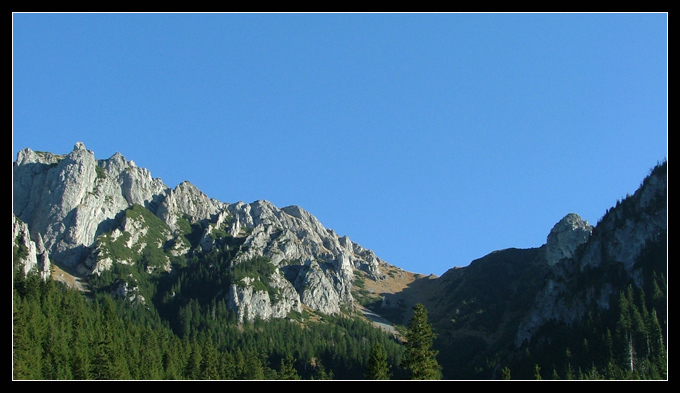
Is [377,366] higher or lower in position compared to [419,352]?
lower

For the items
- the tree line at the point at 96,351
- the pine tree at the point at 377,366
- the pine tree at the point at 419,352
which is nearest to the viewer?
the pine tree at the point at 419,352

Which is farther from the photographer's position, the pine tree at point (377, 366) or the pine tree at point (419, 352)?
the pine tree at point (377, 366)

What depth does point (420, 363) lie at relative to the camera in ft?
251

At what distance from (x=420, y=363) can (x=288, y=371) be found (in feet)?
231

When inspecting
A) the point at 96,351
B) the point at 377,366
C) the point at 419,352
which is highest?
the point at 419,352

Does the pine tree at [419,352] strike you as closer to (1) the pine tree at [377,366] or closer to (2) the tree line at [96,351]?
(2) the tree line at [96,351]

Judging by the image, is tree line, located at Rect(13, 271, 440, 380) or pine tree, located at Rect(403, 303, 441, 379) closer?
pine tree, located at Rect(403, 303, 441, 379)

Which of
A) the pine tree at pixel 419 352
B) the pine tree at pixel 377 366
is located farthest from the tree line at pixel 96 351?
the pine tree at pixel 419 352

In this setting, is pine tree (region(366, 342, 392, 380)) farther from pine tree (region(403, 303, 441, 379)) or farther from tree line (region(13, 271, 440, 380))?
pine tree (region(403, 303, 441, 379))

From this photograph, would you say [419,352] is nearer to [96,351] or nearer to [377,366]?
[377,366]

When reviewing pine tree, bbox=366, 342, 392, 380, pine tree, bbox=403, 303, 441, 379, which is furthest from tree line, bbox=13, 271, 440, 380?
pine tree, bbox=403, 303, 441, 379

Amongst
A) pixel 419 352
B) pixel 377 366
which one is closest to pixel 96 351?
pixel 377 366

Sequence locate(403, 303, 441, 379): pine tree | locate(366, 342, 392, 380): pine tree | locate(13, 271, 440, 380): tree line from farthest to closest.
A: locate(13, 271, 440, 380): tree line < locate(366, 342, 392, 380): pine tree < locate(403, 303, 441, 379): pine tree
